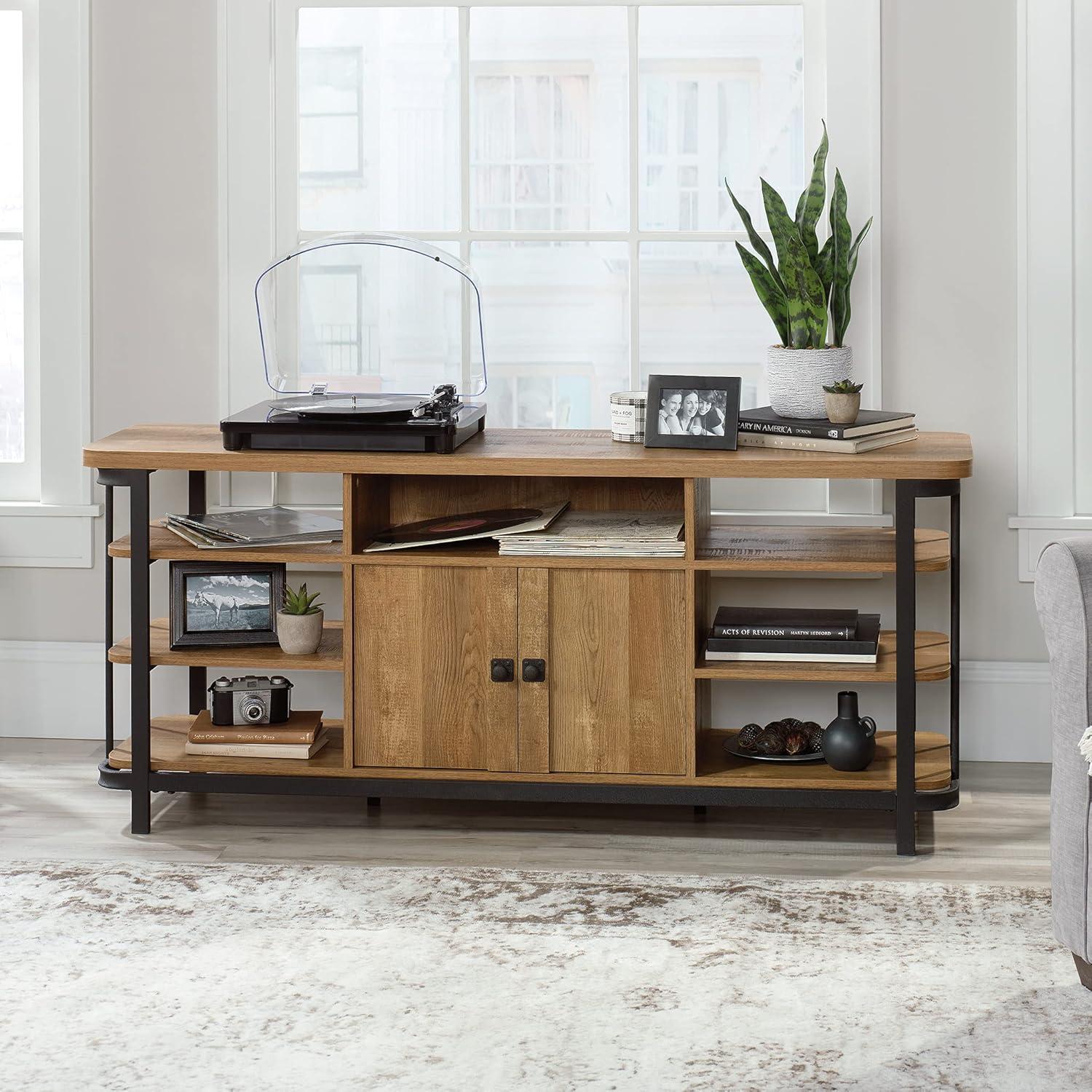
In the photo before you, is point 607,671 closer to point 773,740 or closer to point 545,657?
point 545,657

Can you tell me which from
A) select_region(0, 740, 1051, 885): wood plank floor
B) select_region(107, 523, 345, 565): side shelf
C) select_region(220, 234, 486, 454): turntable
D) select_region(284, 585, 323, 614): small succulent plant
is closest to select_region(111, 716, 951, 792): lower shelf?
select_region(0, 740, 1051, 885): wood plank floor

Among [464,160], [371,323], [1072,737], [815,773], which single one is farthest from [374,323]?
[1072,737]

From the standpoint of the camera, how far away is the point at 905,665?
8.89 feet

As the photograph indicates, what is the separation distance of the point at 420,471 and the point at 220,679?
0.67 m

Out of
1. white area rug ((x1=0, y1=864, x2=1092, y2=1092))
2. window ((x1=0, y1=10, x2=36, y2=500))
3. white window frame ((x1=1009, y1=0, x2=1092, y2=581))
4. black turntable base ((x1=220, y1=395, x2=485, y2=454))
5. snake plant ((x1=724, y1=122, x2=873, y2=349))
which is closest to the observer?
white area rug ((x1=0, y1=864, x2=1092, y2=1092))

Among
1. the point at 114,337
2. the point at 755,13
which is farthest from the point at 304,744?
the point at 755,13

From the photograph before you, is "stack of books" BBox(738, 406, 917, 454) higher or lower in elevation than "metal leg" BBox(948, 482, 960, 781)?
higher

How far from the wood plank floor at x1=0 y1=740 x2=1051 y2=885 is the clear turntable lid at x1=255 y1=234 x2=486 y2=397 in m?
0.99

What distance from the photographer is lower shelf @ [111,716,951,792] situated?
2781mm

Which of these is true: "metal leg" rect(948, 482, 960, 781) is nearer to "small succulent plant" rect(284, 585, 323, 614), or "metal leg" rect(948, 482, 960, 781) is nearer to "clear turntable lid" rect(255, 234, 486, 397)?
"clear turntable lid" rect(255, 234, 486, 397)

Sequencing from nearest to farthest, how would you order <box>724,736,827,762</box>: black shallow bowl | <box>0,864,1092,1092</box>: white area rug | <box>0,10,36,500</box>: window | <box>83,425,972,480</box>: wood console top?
<box>0,864,1092,1092</box>: white area rug < <box>83,425,972,480</box>: wood console top < <box>724,736,827,762</box>: black shallow bowl < <box>0,10,36,500</box>: window

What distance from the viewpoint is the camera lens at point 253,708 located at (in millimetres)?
2979

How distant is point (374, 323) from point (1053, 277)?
5.13 ft

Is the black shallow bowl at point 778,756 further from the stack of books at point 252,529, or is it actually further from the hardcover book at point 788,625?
the stack of books at point 252,529
